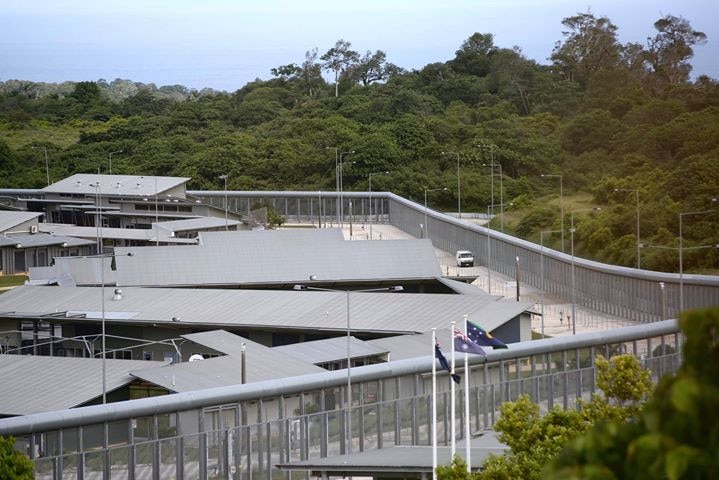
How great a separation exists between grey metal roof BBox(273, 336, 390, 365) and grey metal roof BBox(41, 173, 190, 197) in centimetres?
5487

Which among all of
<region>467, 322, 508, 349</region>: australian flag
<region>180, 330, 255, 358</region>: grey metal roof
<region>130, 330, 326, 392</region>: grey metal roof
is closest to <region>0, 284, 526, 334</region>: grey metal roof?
<region>180, 330, 255, 358</region>: grey metal roof

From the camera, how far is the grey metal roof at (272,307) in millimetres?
49906

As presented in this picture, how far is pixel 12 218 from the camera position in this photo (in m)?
88.1

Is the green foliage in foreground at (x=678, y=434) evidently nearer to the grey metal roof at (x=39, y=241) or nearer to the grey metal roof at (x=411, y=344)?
the grey metal roof at (x=411, y=344)

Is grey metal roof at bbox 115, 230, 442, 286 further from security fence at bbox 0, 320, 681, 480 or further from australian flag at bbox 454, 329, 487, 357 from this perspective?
australian flag at bbox 454, 329, 487, 357

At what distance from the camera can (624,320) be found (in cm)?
5941

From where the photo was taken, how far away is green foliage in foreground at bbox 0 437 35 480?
21000mm

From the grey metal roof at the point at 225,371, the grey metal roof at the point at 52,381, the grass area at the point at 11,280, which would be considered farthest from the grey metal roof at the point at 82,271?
the grey metal roof at the point at 52,381

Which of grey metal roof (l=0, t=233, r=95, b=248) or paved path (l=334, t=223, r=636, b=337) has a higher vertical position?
grey metal roof (l=0, t=233, r=95, b=248)

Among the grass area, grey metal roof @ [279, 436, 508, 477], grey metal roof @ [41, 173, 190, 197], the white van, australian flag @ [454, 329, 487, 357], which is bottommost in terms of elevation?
the grass area

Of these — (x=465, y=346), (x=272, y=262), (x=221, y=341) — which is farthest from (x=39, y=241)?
(x=465, y=346)

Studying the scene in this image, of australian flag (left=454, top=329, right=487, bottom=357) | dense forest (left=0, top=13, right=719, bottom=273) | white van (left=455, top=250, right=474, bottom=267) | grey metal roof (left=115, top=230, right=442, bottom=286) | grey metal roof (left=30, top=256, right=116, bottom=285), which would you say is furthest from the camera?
dense forest (left=0, top=13, right=719, bottom=273)

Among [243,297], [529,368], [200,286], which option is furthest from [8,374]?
[200,286]

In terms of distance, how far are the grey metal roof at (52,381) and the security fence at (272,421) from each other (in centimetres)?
675
